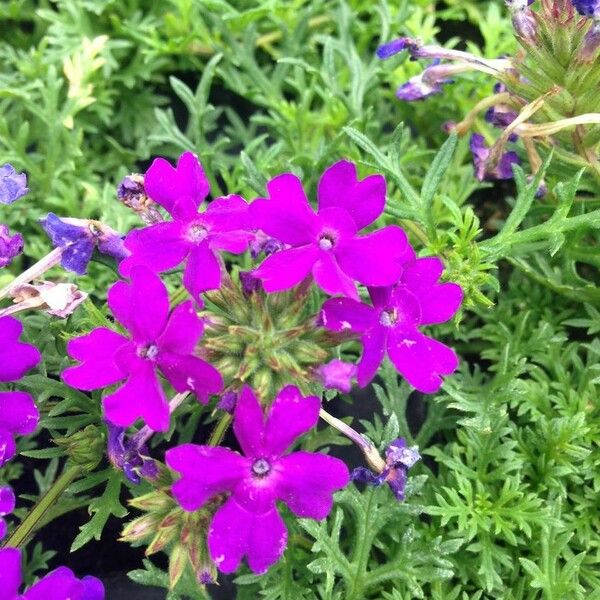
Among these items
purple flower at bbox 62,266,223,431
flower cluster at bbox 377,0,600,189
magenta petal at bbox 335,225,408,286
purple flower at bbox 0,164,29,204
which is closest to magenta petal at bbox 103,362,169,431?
purple flower at bbox 62,266,223,431

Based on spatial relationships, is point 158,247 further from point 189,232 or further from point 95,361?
point 95,361

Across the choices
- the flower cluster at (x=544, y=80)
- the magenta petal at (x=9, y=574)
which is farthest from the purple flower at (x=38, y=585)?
the flower cluster at (x=544, y=80)

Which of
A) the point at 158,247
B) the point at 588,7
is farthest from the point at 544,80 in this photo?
the point at 158,247

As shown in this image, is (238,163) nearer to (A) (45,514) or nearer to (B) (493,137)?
(B) (493,137)

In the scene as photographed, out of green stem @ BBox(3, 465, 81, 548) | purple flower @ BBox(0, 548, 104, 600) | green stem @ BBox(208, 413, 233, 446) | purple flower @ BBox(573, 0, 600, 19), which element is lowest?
green stem @ BBox(3, 465, 81, 548)

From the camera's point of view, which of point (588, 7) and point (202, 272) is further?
point (588, 7)

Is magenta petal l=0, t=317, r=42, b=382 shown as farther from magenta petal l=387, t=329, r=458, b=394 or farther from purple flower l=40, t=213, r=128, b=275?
magenta petal l=387, t=329, r=458, b=394
